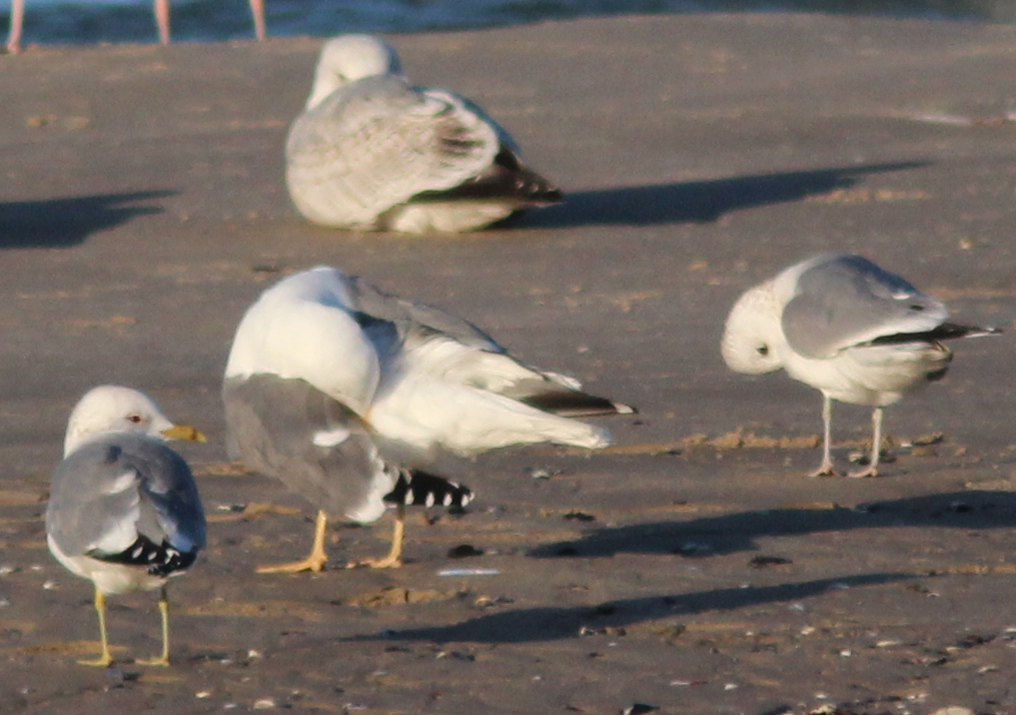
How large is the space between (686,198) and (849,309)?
5.00 m

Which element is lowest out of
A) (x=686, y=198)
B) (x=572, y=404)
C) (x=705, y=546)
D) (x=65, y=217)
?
(x=65, y=217)

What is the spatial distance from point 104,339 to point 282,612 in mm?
3647

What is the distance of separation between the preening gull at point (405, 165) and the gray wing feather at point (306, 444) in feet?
16.9

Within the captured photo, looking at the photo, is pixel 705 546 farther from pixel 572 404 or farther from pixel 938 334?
pixel 938 334

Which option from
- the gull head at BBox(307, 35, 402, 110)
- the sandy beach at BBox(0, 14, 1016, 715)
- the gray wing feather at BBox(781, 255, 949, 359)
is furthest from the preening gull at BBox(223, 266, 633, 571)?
the gull head at BBox(307, 35, 402, 110)

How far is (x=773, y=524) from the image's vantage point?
630cm

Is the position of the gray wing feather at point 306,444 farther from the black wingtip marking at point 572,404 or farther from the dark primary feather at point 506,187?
the dark primary feather at point 506,187

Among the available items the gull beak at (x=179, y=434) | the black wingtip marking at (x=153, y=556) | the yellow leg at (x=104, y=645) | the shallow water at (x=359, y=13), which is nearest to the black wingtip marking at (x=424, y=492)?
the gull beak at (x=179, y=434)

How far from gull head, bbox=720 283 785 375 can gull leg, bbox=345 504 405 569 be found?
1.81 meters

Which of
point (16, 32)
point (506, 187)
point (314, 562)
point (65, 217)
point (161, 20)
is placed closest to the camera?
point (314, 562)

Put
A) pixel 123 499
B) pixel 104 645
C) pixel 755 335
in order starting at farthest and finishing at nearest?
pixel 755 335, pixel 104 645, pixel 123 499

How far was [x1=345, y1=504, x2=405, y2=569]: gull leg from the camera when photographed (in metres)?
5.89

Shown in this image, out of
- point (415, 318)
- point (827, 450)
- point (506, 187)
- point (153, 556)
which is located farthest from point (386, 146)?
point (153, 556)

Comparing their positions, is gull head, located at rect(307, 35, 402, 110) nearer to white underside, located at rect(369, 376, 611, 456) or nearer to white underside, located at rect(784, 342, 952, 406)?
white underside, located at rect(784, 342, 952, 406)
